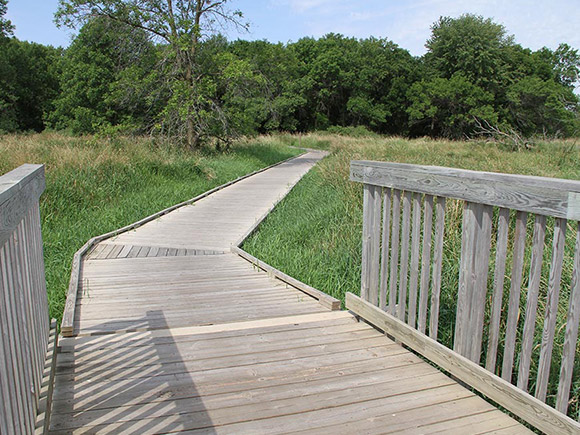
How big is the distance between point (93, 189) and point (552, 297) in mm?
8135

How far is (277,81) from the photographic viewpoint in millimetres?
40875

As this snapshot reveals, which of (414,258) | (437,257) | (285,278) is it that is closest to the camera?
(437,257)

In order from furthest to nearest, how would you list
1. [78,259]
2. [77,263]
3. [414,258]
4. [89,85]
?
1. [89,85]
2. [78,259]
3. [77,263]
4. [414,258]

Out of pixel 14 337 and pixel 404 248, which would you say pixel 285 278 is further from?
pixel 14 337

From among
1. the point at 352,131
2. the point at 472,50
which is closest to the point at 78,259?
the point at 352,131

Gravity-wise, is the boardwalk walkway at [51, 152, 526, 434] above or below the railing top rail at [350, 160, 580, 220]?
below

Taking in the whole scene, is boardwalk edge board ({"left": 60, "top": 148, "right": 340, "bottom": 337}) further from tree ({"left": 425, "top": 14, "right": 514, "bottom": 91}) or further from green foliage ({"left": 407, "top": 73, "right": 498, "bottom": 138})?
tree ({"left": 425, "top": 14, "right": 514, "bottom": 91})

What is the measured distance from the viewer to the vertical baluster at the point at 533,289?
2.16 m

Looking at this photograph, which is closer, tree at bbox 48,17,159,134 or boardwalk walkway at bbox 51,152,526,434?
boardwalk walkway at bbox 51,152,526,434

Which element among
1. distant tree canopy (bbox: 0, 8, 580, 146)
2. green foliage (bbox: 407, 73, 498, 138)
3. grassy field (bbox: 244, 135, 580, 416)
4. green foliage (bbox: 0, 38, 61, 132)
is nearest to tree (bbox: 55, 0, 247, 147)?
distant tree canopy (bbox: 0, 8, 580, 146)

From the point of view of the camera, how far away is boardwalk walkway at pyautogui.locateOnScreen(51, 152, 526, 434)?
233 cm

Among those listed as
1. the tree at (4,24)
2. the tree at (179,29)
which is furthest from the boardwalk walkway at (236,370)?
the tree at (4,24)

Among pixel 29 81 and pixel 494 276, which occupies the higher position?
pixel 29 81

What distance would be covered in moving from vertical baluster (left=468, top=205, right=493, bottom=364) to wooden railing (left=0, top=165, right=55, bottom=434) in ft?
7.02
